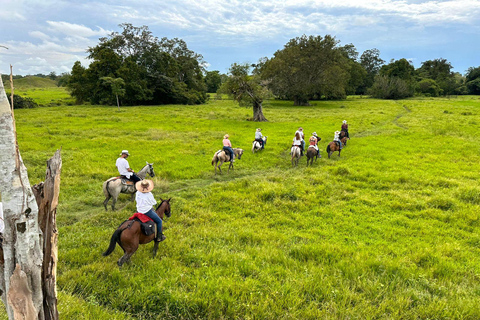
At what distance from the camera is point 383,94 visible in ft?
260

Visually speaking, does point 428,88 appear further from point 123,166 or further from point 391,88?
point 123,166

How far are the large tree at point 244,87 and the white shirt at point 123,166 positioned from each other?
2549cm

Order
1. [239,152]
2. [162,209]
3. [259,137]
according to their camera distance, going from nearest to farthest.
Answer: [162,209]
[239,152]
[259,137]

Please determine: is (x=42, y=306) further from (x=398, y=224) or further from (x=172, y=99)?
(x=172, y=99)

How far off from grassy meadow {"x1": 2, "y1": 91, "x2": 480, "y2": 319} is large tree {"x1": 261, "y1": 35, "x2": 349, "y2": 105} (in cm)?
4086

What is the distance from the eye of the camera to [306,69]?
5834 centimetres

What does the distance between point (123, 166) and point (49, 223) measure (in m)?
7.56

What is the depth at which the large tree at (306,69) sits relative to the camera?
2217 inches

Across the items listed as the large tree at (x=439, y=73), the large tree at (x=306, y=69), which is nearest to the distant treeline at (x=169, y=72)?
the large tree at (x=306, y=69)

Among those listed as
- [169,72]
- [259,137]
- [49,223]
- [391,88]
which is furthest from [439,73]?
[49,223]

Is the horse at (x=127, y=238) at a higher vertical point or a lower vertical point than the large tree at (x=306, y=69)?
lower

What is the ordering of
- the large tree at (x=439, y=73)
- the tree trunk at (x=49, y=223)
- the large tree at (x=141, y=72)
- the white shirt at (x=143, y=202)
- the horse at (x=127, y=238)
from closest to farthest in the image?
the tree trunk at (x=49, y=223) → the horse at (x=127, y=238) → the white shirt at (x=143, y=202) → the large tree at (x=141, y=72) → the large tree at (x=439, y=73)

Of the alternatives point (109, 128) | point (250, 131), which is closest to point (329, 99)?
point (250, 131)

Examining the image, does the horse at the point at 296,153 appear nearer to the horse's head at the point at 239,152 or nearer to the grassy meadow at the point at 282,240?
the grassy meadow at the point at 282,240
